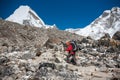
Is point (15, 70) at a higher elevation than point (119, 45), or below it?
below

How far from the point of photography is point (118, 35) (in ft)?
85.5

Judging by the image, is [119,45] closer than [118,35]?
Yes

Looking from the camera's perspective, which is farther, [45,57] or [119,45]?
[119,45]

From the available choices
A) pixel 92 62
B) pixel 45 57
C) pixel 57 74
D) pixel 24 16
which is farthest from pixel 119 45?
pixel 24 16

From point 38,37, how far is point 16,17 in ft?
540

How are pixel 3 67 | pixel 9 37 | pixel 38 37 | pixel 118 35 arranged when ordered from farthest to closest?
1. pixel 38 37
2. pixel 9 37
3. pixel 118 35
4. pixel 3 67

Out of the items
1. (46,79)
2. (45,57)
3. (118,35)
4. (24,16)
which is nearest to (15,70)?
(46,79)

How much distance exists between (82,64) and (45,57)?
2778mm

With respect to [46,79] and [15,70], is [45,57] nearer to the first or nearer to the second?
[15,70]

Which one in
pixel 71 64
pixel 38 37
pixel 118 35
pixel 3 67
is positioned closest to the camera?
pixel 3 67

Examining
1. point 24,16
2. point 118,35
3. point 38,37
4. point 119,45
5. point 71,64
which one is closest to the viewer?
point 71,64

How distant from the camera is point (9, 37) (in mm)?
30250

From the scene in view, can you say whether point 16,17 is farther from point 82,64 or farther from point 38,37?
point 82,64

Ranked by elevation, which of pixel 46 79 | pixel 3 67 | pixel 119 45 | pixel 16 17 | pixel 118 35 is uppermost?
pixel 16 17
